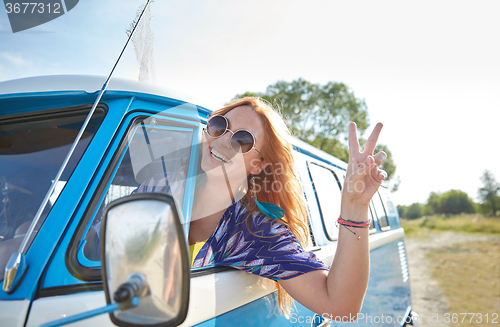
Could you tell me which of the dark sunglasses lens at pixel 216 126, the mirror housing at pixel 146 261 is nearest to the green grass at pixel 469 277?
the dark sunglasses lens at pixel 216 126

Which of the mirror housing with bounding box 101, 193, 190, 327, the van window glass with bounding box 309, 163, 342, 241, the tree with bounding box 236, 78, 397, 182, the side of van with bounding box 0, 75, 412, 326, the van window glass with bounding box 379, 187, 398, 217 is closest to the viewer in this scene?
the mirror housing with bounding box 101, 193, 190, 327

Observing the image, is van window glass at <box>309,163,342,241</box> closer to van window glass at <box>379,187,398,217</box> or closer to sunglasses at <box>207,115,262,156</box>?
sunglasses at <box>207,115,262,156</box>

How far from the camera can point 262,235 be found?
1.61 metres

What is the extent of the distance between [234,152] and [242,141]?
8cm

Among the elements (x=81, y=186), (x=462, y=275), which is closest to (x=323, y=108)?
(x=462, y=275)

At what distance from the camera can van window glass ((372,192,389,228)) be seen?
4.92m

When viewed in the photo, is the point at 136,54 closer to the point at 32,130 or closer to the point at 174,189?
the point at 32,130

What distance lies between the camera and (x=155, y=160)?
1.58 m

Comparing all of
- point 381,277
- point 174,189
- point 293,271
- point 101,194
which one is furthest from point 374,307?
point 101,194

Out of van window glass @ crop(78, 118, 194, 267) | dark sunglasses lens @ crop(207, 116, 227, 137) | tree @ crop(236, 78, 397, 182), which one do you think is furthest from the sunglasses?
tree @ crop(236, 78, 397, 182)

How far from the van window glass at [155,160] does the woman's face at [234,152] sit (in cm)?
12

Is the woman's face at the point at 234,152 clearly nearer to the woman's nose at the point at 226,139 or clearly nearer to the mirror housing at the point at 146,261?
the woman's nose at the point at 226,139

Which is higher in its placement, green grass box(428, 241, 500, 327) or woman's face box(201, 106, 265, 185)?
woman's face box(201, 106, 265, 185)

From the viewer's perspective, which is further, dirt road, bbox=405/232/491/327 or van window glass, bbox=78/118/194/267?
dirt road, bbox=405/232/491/327
